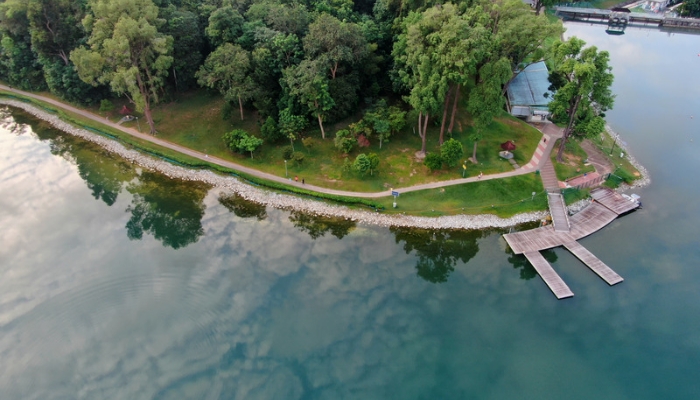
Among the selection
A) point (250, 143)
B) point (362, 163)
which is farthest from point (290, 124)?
point (362, 163)

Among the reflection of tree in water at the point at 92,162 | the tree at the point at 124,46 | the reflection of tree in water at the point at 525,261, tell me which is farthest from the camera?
the reflection of tree in water at the point at 92,162

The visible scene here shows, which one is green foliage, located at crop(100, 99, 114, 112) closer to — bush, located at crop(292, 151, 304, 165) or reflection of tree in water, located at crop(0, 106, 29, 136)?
reflection of tree in water, located at crop(0, 106, 29, 136)

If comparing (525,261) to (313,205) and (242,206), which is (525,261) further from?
(242,206)

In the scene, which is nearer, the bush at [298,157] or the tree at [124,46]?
the bush at [298,157]

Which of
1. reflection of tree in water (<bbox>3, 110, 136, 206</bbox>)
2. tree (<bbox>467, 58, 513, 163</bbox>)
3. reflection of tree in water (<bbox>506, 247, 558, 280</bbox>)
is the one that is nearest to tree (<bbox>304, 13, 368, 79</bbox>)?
tree (<bbox>467, 58, 513, 163</bbox>)

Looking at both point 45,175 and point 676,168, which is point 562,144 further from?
point 45,175

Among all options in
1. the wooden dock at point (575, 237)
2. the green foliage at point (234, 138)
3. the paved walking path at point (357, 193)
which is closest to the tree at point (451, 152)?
the paved walking path at point (357, 193)

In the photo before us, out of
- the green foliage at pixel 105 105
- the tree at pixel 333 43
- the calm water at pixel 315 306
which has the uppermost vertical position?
the tree at pixel 333 43

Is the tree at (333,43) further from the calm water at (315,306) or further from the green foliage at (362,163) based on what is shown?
the calm water at (315,306)
